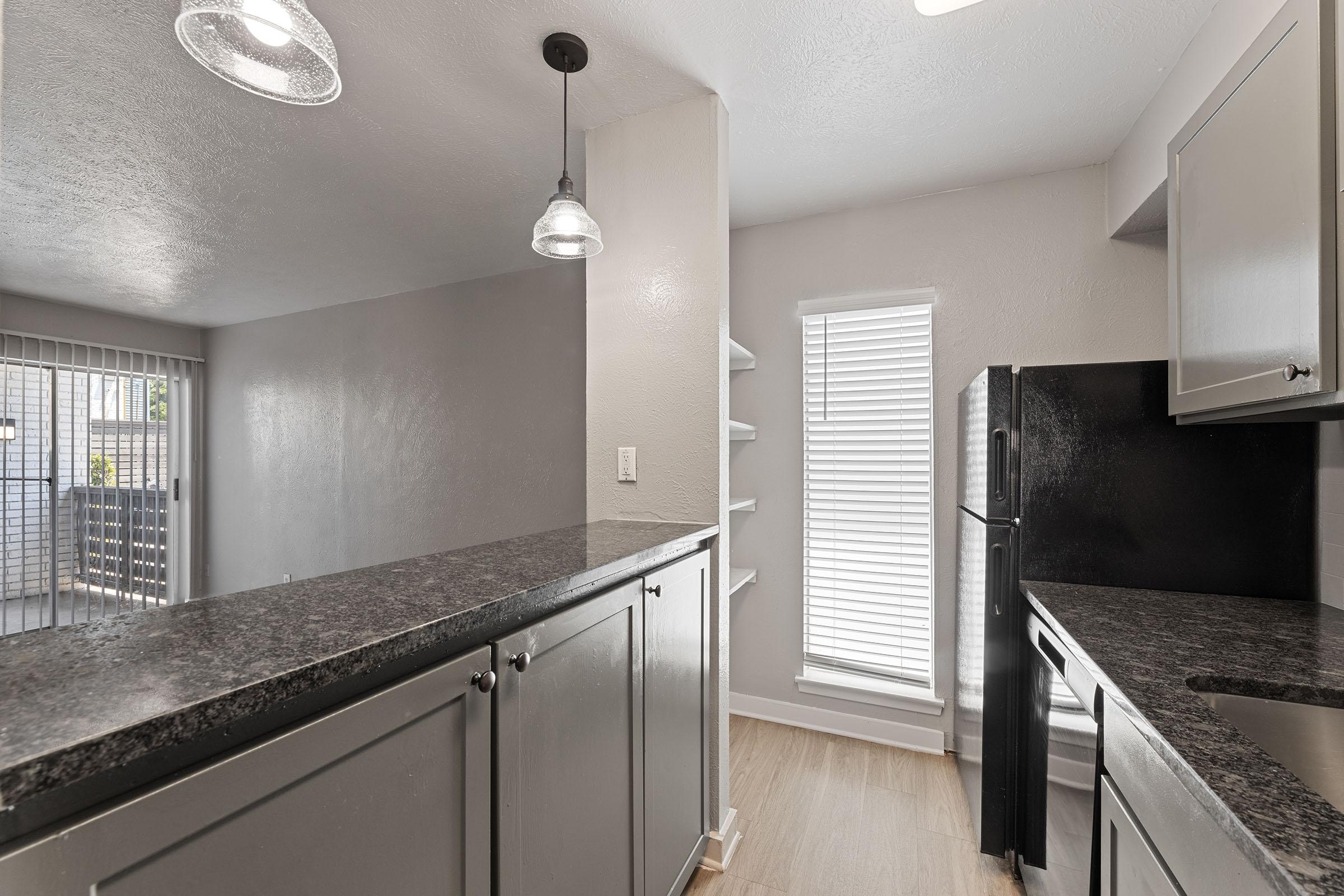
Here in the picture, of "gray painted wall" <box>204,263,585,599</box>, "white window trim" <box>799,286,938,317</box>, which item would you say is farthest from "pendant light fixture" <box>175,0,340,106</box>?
"gray painted wall" <box>204,263,585,599</box>

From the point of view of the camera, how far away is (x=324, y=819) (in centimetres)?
67

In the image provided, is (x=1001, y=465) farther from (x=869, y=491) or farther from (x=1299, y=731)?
(x=869, y=491)

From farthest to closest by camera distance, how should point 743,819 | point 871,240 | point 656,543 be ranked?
point 871,240, point 743,819, point 656,543

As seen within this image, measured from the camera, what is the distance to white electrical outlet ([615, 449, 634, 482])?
1992 mm

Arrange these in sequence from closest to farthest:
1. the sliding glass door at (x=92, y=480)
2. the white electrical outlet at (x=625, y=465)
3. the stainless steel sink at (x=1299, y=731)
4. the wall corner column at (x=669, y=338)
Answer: the stainless steel sink at (x=1299, y=731), the wall corner column at (x=669, y=338), the white electrical outlet at (x=625, y=465), the sliding glass door at (x=92, y=480)

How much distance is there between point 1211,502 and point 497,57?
2.44 m

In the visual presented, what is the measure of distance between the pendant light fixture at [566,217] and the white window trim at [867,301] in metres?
1.41

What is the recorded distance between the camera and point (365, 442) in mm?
4211

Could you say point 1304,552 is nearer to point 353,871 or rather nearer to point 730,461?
point 730,461

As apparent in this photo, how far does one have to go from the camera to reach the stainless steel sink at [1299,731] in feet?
3.28

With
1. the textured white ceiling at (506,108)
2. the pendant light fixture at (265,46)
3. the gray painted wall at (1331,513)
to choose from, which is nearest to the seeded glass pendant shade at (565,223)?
the textured white ceiling at (506,108)

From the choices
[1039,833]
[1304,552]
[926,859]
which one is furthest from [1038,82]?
[926,859]

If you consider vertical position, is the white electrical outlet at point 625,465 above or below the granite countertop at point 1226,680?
above

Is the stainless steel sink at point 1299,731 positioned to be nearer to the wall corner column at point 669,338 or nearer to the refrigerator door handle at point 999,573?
the refrigerator door handle at point 999,573
